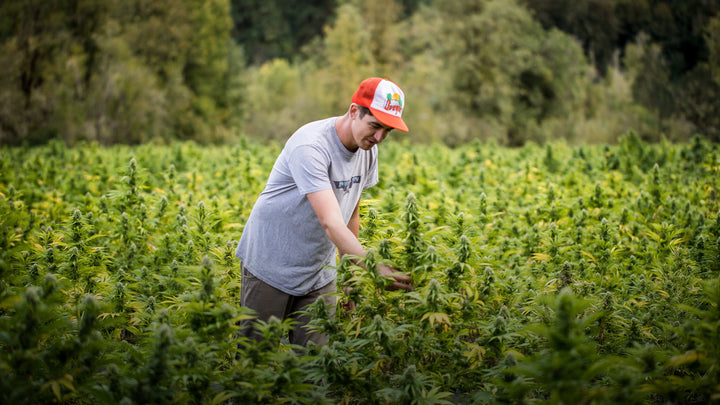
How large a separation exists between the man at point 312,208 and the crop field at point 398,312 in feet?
0.76

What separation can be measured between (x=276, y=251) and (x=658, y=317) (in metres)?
2.69

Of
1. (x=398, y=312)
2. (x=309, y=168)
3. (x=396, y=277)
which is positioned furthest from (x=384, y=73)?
(x=396, y=277)

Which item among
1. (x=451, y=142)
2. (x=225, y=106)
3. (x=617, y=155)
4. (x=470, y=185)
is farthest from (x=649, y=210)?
(x=225, y=106)

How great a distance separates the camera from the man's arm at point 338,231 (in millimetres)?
2891

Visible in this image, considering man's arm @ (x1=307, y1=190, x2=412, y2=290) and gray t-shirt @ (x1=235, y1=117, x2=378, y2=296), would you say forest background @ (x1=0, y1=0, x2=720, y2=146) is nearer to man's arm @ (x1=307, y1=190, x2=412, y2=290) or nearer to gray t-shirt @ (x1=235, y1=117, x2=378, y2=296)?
gray t-shirt @ (x1=235, y1=117, x2=378, y2=296)

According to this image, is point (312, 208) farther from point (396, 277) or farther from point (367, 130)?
point (396, 277)

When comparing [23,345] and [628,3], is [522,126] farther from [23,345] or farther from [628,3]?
[23,345]

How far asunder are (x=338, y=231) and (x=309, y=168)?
39cm

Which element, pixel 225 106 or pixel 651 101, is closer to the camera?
pixel 651 101

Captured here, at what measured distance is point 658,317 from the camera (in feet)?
12.5

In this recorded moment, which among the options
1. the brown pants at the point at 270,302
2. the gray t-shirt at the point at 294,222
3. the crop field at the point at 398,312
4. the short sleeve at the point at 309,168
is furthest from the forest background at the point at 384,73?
the short sleeve at the point at 309,168

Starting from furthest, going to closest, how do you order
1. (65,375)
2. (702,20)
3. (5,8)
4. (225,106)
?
(225,106) < (702,20) < (5,8) < (65,375)

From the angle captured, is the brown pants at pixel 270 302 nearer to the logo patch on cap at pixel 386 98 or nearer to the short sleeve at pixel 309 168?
the short sleeve at pixel 309 168

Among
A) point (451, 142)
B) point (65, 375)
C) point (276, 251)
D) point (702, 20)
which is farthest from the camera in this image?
point (451, 142)
